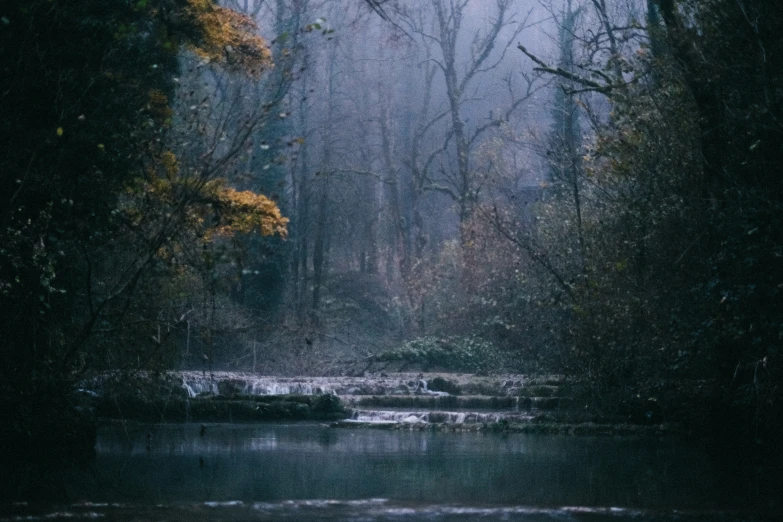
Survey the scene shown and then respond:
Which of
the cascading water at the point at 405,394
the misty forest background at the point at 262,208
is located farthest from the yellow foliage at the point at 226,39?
the cascading water at the point at 405,394

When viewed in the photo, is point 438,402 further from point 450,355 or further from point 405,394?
point 450,355

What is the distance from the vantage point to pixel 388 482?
11844 millimetres

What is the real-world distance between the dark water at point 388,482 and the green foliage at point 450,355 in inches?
477

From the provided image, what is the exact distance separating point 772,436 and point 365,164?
33323 millimetres

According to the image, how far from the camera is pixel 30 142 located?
11031 mm

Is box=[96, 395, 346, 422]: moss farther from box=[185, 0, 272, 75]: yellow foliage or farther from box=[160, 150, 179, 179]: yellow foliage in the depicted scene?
box=[185, 0, 272, 75]: yellow foliage

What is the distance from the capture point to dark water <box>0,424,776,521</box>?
32.3ft

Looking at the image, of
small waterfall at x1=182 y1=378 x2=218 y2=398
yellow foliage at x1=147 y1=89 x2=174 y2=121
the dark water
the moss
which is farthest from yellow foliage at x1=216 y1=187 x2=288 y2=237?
small waterfall at x1=182 y1=378 x2=218 y2=398

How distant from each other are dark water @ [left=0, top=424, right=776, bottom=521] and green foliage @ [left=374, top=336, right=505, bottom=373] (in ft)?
39.8

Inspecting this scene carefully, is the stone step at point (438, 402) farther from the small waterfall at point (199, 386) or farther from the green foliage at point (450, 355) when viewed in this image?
the green foliage at point (450, 355)

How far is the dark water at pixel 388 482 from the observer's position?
A: 9.84 meters

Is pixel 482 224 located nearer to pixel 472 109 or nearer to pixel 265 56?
pixel 265 56

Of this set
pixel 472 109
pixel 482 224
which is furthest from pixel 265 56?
pixel 472 109

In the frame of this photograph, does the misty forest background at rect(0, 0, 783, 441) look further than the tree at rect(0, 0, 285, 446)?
Yes
